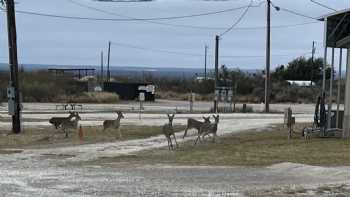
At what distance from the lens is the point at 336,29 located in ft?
85.8

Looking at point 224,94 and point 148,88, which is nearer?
point 224,94

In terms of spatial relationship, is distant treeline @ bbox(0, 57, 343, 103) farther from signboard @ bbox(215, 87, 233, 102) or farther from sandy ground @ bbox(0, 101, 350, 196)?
sandy ground @ bbox(0, 101, 350, 196)

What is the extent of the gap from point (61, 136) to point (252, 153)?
9.27 m

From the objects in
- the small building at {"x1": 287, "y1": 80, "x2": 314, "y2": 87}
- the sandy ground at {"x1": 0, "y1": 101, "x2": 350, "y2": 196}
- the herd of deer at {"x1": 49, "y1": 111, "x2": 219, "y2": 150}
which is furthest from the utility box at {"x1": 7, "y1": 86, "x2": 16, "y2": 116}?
the small building at {"x1": 287, "y1": 80, "x2": 314, "y2": 87}

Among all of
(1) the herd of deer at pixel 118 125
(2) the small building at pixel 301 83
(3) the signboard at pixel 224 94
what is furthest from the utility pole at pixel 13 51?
(2) the small building at pixel 301 83

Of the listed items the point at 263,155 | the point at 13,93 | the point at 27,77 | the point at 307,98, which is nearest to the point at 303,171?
the point at 263,155

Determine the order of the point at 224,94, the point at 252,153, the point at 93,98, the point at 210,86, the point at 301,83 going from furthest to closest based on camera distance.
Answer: the point at 301,83 < the point at 210,86 < the point at 93,98 < the point at 224,94 < the point at 252,153

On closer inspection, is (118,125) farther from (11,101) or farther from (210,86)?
(210,86)

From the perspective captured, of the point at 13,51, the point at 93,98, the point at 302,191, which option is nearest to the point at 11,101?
the point at 13,51

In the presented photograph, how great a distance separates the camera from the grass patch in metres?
23.4

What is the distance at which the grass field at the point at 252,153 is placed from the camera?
17.1 meters

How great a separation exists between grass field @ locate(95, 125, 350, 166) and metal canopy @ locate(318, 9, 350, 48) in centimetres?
375

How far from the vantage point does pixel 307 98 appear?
83.1m

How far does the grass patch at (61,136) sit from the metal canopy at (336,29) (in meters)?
7.65
